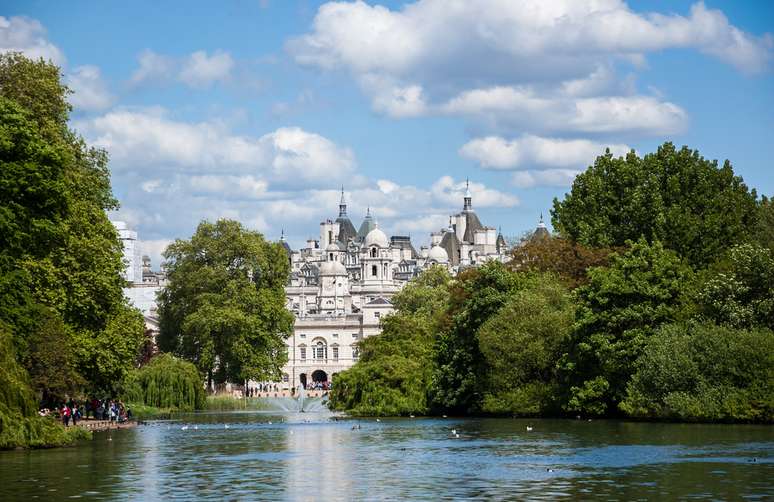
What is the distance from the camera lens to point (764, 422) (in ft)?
146

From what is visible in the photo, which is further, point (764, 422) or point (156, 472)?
point (764, 422)

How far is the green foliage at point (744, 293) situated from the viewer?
153 ft

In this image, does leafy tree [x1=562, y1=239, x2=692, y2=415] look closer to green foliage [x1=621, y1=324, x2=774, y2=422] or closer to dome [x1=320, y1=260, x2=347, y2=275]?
green foliage [x1=621, y1=324, x2=774, y2=422]

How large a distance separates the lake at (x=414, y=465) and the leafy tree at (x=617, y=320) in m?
4.02

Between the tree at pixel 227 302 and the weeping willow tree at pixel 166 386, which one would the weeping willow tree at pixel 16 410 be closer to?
the weeping willow tree at pixel 166 386

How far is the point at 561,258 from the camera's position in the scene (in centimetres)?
6284

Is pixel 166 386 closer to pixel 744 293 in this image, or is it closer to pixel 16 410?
pixel 744 293

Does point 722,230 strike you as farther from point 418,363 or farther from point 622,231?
point 418,363

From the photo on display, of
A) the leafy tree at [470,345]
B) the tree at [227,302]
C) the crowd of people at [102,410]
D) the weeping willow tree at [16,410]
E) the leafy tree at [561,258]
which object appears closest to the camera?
the weeping willow tree at [16,410]

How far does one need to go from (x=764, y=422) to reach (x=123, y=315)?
21692 millimetres

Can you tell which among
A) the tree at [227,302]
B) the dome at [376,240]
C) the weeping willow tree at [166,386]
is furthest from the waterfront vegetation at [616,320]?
the dome at [376,240]

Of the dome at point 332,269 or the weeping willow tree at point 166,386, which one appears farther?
the dome at point 332,269

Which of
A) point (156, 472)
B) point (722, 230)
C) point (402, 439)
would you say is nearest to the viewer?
point (156, 472)

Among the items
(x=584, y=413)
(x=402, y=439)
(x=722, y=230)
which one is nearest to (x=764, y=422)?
(x=584, y=413)
